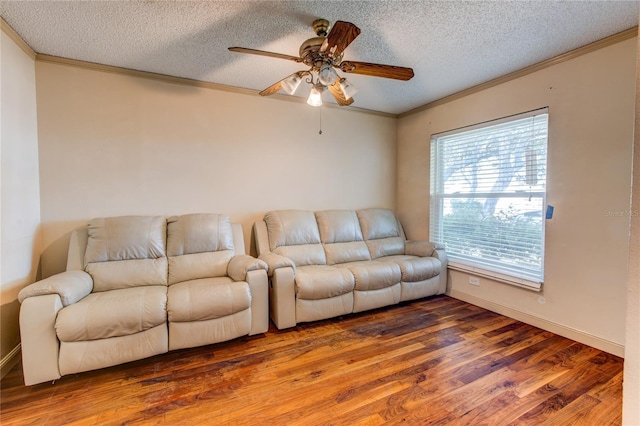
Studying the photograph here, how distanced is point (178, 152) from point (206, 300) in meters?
1.70

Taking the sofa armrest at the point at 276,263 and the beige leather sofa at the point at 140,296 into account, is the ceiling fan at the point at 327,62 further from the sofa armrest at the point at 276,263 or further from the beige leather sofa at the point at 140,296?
the beige leather sofa at the point at 140,296

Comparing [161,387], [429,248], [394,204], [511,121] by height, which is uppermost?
[511,121]

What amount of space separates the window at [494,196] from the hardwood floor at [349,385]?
0.77m

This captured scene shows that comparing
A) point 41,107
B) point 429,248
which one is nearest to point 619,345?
point 429,248

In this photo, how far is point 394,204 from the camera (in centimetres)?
Answer: 449

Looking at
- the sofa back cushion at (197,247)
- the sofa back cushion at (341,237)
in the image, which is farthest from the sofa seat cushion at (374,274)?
the sofa back cushion at (197,247)

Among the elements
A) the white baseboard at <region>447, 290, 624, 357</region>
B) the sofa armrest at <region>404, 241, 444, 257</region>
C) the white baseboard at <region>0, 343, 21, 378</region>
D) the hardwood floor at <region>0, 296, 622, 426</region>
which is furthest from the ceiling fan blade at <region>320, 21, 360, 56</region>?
the white baseboard at <region>0, 343, 21, 378</region>

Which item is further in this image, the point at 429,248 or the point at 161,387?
the point at 429,248

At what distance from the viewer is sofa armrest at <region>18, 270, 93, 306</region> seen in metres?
1.87

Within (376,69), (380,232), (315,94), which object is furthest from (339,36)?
(380,232)

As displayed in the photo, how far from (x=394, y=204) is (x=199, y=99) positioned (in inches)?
119

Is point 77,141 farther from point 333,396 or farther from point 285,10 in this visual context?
point 333,396

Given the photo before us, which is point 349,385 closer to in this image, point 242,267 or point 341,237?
point 242,267

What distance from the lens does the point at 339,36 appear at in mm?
1709
